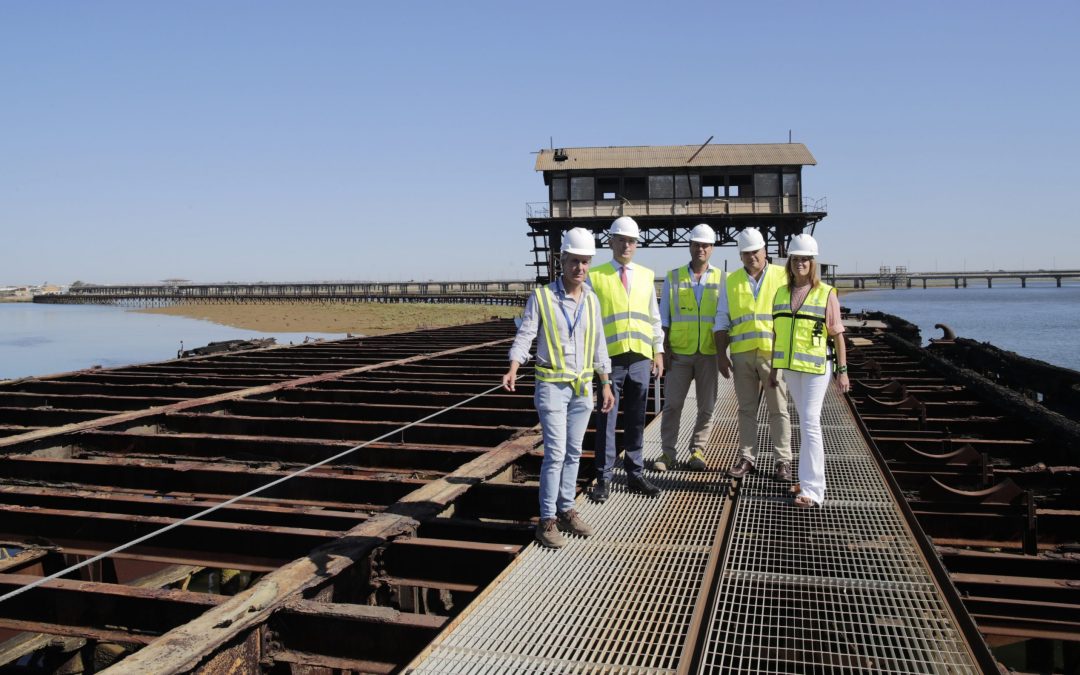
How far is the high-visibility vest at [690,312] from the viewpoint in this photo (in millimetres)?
6480

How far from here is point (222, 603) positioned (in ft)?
12.6

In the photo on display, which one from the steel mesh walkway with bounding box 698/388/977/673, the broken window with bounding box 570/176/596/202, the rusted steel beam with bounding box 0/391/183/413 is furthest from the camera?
the broken window with bounding box 570/176/596/202

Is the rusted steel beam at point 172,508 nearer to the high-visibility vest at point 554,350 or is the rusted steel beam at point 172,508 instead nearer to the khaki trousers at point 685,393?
the high-visibility vest at point 554,350

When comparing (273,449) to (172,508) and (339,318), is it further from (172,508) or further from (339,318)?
(339,318)

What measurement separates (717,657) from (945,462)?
4488 millimetres

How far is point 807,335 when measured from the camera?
5.51 metres

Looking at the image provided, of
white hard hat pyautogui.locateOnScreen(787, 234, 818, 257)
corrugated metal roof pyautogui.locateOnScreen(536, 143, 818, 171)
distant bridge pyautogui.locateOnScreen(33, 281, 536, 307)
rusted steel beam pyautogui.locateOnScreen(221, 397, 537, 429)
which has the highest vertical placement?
corrugated metal roof pyautogui.locateOnScreen(536, 143, 818, 171)

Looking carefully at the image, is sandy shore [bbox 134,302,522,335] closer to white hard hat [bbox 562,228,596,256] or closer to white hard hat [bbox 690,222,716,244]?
white hard hat [bbox 690,222,716,244]

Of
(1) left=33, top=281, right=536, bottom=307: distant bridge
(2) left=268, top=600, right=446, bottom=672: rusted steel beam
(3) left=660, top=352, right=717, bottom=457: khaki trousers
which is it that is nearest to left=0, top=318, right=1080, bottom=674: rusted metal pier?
(2) left=268, top=600, right=446, bottom=672: rusted steel beam

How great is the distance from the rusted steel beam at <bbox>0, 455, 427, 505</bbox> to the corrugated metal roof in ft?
100

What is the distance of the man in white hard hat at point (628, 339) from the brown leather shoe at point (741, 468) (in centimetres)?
66

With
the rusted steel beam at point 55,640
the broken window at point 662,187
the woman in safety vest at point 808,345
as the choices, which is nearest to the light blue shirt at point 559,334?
the woman in safety vest at point 808,345

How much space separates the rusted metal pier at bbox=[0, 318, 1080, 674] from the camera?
3570 millimetres

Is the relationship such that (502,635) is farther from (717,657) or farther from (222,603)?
(222,603)
